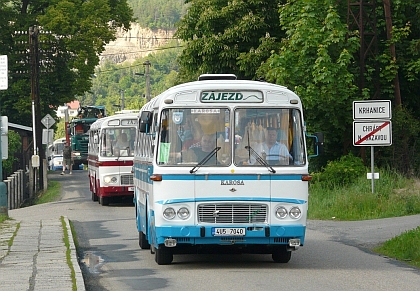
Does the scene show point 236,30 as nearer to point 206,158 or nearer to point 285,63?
point 285,63

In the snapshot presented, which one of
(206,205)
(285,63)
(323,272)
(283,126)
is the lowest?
(323,272)

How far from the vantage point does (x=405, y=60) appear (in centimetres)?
3469

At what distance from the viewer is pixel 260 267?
14.3 metres

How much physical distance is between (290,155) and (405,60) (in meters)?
21.6

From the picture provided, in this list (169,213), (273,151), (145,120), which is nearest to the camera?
(169,213)

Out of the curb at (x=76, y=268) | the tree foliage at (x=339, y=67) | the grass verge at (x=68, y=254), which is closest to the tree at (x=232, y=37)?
the tree foliage at (x=339, y=67)

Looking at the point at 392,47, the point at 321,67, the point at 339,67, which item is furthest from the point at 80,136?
the point at 339,67

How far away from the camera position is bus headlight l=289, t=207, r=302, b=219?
1385 cm

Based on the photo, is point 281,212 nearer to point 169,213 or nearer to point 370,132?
point 169,213

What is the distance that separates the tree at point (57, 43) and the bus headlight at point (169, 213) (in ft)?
139

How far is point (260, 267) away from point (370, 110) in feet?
37.3

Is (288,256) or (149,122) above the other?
(149,122)

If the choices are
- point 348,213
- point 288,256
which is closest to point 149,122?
point 288,256

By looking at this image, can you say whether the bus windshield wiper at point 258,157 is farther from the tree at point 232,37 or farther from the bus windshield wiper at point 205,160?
the tree at point 232,37
